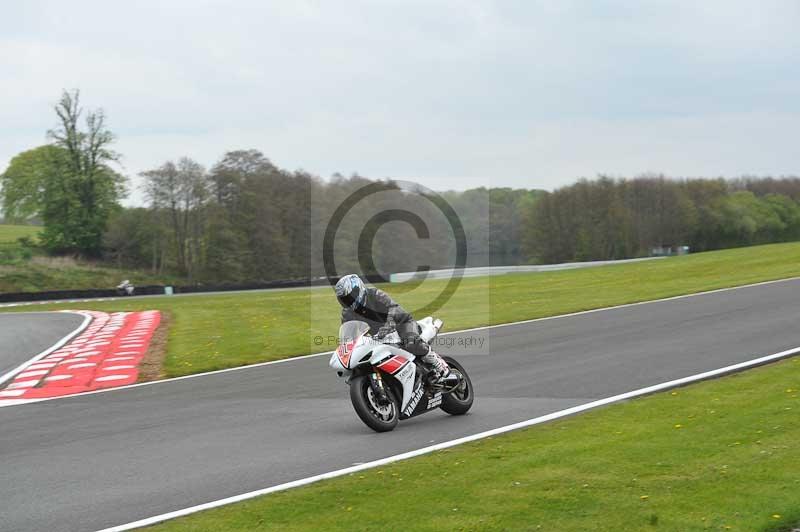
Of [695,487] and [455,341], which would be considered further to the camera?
[455,341]

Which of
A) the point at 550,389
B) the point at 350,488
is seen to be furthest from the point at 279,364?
the point at 350,488

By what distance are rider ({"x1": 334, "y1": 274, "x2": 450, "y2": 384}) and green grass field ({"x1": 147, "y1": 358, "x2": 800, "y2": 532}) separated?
5.32ft

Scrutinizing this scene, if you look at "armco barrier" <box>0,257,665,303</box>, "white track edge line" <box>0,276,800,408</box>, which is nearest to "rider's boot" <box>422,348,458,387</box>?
"white track edge line" <box>0,276,800,408</box>

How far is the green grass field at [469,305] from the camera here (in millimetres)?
18062

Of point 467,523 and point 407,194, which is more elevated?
point 407,194

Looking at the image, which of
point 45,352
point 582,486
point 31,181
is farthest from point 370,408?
point 31,181

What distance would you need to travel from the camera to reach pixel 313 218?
6869cm

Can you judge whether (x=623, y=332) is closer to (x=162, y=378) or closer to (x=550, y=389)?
(x=550, y=389)

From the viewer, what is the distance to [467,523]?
577cm

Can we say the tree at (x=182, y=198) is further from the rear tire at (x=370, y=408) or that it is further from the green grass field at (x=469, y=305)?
the rear tire at (x=370, y=408)

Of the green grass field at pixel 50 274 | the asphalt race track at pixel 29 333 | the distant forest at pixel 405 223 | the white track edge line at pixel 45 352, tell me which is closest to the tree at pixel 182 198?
the distant forest at pixel 405 223

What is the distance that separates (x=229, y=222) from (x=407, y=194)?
30655 mm

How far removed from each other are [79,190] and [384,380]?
81086 mm

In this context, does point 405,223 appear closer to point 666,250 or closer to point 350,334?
point 350,334
